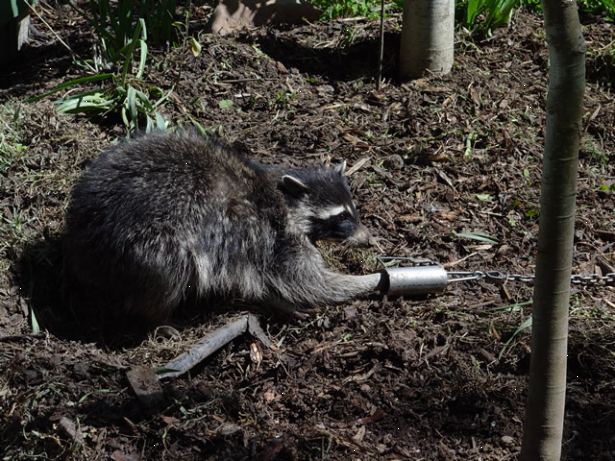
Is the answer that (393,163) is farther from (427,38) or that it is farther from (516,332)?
(516,332)

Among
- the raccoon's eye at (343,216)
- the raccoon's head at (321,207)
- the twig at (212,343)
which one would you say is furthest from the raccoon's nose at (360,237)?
the twig at (212,343)

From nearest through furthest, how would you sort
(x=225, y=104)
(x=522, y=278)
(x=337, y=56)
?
1. (x=522, y=278)
2. (x=225, y=104)
3. (x=337, y=56)

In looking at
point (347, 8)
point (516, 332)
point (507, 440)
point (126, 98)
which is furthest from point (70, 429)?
point (347, 8)

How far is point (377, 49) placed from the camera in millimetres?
8016

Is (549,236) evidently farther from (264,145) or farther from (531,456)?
(264,145)

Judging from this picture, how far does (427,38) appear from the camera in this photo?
753 centimetres

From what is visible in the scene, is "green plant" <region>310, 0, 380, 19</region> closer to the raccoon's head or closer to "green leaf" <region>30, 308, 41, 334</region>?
the raccoon's head

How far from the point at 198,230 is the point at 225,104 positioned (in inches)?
84.3

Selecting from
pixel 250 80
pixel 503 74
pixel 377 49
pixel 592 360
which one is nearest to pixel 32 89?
pixel 250 80

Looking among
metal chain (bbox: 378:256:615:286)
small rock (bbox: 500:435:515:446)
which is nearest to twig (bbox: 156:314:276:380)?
metal chain (bbox: 378:256:615:286)

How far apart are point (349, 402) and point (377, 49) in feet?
13.6

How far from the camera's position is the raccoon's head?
233 inches

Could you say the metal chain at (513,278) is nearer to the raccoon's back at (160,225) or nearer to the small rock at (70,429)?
the raccoon's back at (160,225)

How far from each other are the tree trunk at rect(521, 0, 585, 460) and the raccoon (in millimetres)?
2234
